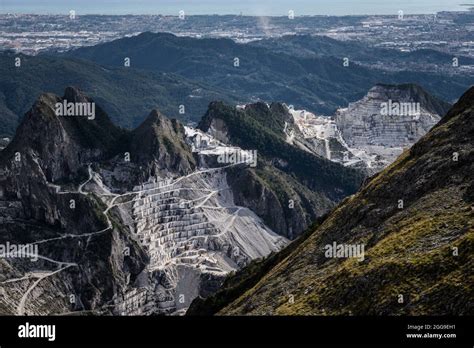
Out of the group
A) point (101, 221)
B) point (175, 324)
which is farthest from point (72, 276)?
point (175, 324)

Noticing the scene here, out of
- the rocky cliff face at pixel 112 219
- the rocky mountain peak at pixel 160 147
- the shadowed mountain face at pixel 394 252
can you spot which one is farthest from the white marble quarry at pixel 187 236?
the shadowed mountain face at pixel 394 252

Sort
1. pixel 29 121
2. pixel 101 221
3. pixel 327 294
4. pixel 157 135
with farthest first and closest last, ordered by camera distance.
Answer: pixel 157 135 < pixel 29 121 < pixel 101 221 < pixel 327 294

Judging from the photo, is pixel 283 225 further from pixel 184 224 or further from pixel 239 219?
pixel 184 224

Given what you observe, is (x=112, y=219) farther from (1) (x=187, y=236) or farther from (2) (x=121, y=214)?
(1) (x=187, y=236)

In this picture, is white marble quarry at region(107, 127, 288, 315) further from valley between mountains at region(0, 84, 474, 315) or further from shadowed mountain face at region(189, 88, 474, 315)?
shadowed mountain face at region(189, 88, 474, 315)

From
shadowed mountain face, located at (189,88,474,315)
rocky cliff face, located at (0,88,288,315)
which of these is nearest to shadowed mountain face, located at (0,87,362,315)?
rocky cliff face, located at (0,88,288,315)

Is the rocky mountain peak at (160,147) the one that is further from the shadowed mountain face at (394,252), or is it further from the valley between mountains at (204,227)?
the shadowed mountain face at (394,252)
